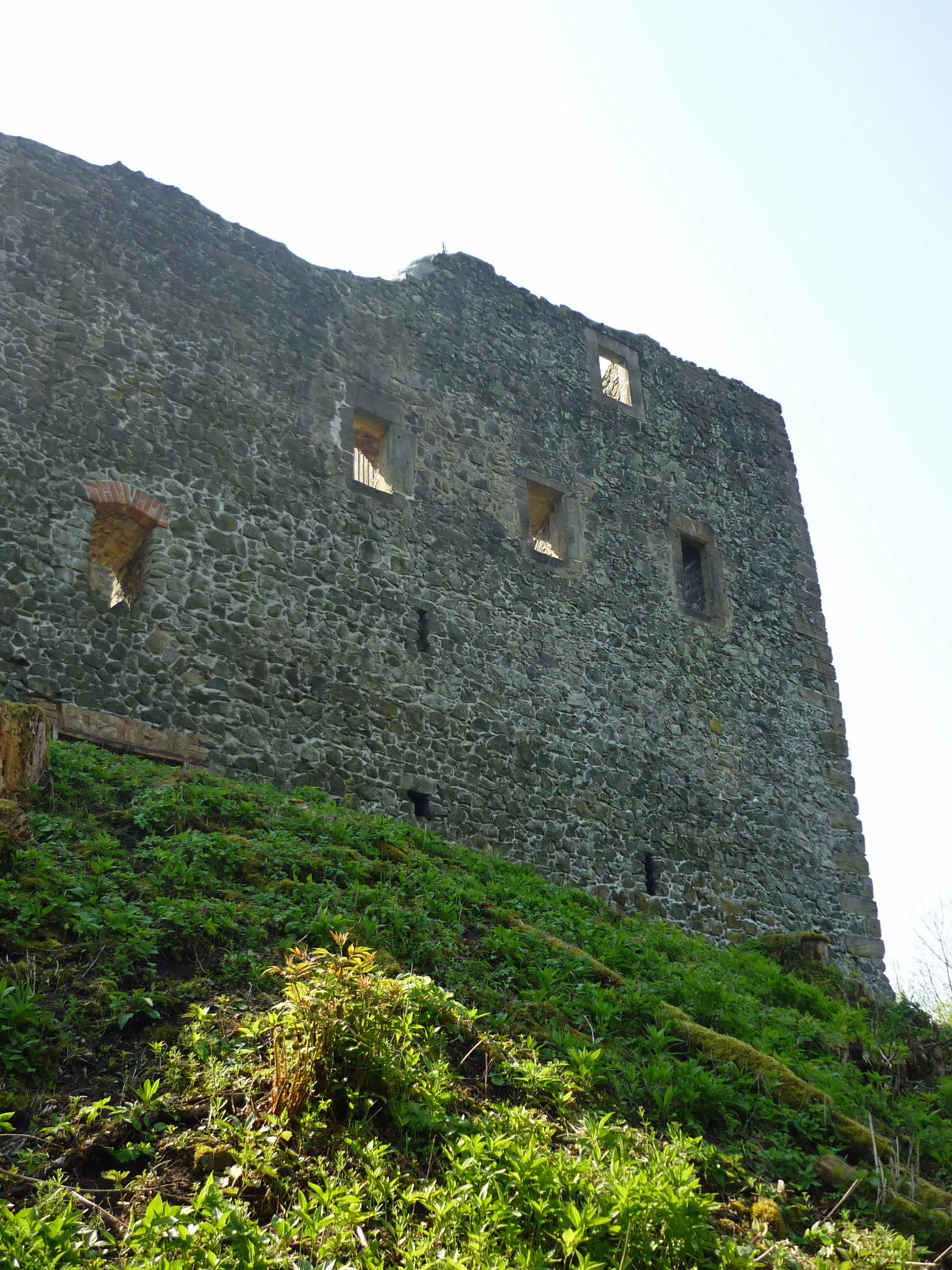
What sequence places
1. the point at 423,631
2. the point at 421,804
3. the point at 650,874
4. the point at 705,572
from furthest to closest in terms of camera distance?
1. the point at 705,572
2. the point at 650,874
3. the point at 423,631
4. the point at 421,804

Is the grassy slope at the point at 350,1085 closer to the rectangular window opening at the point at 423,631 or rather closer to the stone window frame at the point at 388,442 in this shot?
the rectangular window opening at the point at 423,631

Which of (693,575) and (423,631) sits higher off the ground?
(693,575)

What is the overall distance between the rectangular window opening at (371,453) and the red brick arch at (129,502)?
7.70 feet

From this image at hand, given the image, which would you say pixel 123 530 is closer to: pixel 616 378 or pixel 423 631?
pixel 423 631

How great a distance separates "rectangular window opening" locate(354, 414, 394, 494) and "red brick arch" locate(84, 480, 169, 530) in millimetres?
2346

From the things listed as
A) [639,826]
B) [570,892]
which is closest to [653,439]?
[639,826]

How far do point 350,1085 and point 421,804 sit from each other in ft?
19.8

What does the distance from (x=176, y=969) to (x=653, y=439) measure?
37.6 ft

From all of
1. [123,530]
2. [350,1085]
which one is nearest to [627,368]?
[123,530]

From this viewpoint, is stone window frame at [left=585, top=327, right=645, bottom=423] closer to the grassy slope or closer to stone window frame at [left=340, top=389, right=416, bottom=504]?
stone window frame at [left=340, top=389, right=416, bottom=504]

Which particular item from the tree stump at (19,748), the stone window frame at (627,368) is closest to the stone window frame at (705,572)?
the stone window frame at (627,368)

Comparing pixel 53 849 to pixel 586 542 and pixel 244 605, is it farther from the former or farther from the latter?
pixel 586 542

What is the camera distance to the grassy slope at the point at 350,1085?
3.24m

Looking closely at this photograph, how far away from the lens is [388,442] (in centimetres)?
1136
